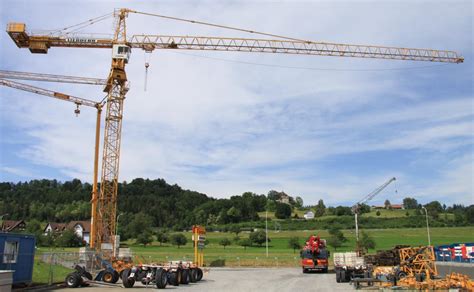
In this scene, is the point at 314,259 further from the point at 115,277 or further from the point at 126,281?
the point at 126,281

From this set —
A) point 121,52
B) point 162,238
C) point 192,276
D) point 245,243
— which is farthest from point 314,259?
point 162,238

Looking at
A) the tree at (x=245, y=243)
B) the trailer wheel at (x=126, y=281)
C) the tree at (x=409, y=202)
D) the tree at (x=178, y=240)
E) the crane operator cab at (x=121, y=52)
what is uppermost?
the crane operator cab at (x=121, y=52)

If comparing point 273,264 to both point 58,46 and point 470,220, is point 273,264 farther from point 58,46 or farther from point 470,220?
point 470,220

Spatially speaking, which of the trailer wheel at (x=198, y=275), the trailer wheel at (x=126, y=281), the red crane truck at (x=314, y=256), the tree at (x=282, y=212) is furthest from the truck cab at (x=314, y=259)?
the tree at (x=282, y=212)

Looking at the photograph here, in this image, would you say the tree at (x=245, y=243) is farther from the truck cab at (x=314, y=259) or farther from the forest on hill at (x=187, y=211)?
the truck cab at (x=314, y=259)

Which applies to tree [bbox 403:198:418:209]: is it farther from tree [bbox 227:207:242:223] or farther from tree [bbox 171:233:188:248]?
tree [bbox 171:233:188:248]

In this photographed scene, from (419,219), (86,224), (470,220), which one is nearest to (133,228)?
(86,224)

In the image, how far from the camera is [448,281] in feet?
66.9

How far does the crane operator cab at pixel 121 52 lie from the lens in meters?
51.9

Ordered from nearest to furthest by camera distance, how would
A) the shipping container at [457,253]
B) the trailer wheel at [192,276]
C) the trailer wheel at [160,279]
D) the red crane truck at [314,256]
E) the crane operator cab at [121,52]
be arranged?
1. the trailer wheel at [160,279]
2. the trailer wheel at [192,276]
3. the red crane truck at [314,256]
4. the shipping container at [457,253]
5. the crane operator cab at [121,52]

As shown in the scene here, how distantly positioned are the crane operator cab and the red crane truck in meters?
31.7

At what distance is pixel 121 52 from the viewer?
52156 mm

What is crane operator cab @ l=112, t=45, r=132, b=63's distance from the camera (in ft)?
170

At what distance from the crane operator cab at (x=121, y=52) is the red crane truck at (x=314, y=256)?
1249 inches
